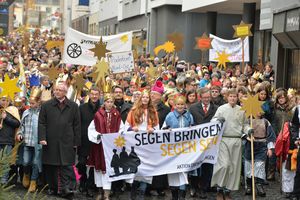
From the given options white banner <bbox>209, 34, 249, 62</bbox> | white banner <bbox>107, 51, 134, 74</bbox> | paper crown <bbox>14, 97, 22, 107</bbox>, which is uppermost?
white banner <bbox>209, 34, 249, 62</bbox>

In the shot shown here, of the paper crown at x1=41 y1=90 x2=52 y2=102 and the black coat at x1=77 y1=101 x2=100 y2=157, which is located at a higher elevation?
the paper crown at x1=41 y1=90 x2=52 y2=102

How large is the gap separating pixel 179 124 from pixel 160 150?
0.45 m

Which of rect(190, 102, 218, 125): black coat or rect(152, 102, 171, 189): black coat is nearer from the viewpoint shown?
rect(152, 102, 171, 189): black coat

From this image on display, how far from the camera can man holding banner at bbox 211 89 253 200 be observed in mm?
10320

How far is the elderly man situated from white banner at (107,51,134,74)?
4.95 metres

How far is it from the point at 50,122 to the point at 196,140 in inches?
81.6

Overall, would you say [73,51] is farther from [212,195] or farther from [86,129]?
[212,195]

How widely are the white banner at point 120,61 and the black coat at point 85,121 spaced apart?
4.55 metres

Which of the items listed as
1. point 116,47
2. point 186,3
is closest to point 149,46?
point 186,3

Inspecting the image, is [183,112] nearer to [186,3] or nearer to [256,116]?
[256,116]

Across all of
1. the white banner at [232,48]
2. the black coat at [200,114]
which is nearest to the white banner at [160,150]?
the black coat at [200,114]

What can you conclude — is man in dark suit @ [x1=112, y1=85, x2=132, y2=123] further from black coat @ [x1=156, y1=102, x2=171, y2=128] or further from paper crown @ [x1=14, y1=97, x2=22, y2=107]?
paper crown @ [x1=14, y1=97, x2=22, y2=107]

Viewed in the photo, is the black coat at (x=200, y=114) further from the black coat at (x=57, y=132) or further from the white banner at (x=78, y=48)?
the white banner at (x=78, y=48)

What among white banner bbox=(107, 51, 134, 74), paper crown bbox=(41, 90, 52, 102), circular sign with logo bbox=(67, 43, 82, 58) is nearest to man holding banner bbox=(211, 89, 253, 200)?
paper crown bbox=(41, 90, 52, 102)
